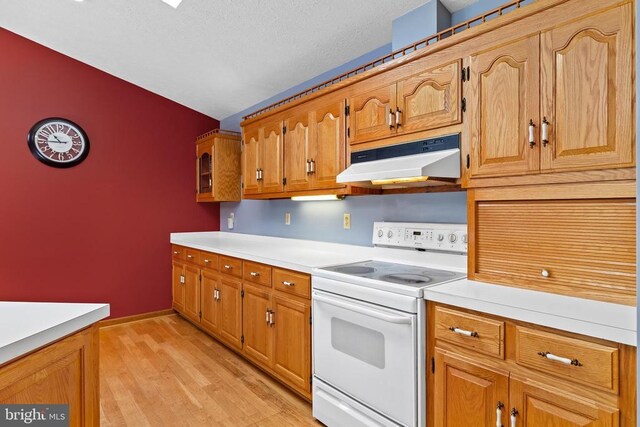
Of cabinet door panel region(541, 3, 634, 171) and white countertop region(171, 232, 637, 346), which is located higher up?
cabinet door panel region(541, 3, 634, 171)

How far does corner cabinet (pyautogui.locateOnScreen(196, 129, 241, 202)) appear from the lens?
3.93 m

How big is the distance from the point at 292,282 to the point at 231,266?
34.7 inches

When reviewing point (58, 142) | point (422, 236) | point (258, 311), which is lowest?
point (258, 311)

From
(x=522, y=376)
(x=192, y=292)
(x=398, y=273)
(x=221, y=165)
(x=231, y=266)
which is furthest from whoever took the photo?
(x=221, y=165)

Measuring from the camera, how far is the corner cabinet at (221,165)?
393 centimetres

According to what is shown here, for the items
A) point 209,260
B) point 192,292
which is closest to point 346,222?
point 209,260

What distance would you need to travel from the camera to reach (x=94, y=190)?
3.70 meters

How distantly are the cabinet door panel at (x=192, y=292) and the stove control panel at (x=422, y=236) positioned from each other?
6.65 feet

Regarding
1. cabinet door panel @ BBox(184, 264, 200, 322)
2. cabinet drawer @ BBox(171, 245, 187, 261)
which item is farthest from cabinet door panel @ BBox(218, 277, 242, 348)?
cabinet drawer @ BBox(171, 245, 187, 261)

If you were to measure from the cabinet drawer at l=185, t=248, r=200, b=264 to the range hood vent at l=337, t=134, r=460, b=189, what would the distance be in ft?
6.69

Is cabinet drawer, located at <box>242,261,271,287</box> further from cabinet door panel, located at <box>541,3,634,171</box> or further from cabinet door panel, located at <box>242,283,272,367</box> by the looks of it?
cabinet door panel, located at <box>541,3,634,171</box>

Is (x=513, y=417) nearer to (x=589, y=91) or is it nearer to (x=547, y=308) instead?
(x=547, y=308)

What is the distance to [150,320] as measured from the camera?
3.98 m

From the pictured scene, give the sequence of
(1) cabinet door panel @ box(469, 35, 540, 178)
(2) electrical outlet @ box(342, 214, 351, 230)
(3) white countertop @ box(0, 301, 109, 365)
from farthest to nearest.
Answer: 1. (2) electrical outlet @ box(342, 214, 351, 230)
2. (1) cabinet door panel @ box(469, 35, 540, 178)
3. (3) white countertop @ box(0, 301, 109, 365)
